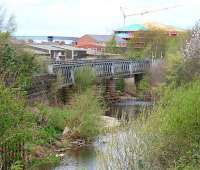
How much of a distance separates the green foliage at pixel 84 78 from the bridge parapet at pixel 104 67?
1.70 ft

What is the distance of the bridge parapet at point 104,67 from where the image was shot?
184 ft

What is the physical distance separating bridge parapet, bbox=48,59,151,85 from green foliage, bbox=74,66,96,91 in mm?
517

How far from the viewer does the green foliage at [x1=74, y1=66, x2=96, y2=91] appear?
56.5m

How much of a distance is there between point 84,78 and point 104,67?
10.3 m

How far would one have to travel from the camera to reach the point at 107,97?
6644 cm

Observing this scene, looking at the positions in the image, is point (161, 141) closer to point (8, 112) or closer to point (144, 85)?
point (8, 112)

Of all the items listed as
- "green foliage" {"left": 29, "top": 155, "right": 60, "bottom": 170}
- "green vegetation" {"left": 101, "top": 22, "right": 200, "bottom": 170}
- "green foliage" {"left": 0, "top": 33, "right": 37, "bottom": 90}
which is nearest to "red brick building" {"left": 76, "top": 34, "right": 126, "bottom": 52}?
"green foliage" {"left": 0, "top": 33, "right": 37, "bottom": 90}

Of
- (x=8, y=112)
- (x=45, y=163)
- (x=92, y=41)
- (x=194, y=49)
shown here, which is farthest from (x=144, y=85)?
(x=92, y=41)

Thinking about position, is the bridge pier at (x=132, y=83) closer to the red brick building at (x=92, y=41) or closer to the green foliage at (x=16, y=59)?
the green foliage at (x=16, y=59)

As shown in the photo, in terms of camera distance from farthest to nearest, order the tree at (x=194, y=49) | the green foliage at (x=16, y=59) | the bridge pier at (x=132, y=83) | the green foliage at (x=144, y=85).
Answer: the bridge pier at (x=132, y=83)
the green foliage at (x=144, y=85)
the tree at (x=194, y=49)
the green foliage at (x=16, y=59)

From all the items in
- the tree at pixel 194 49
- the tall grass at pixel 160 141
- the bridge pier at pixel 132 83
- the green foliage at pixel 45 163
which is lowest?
the bridge pier at pixel 132 83

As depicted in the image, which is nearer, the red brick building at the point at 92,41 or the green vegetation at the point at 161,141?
the green vegetation at the point at 161,141

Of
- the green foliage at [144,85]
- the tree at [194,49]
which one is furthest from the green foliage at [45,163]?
the green foliage at [144,85]

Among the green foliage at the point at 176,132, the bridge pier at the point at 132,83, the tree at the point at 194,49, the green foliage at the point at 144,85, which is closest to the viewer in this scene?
the green foliage at the point at 176,132
